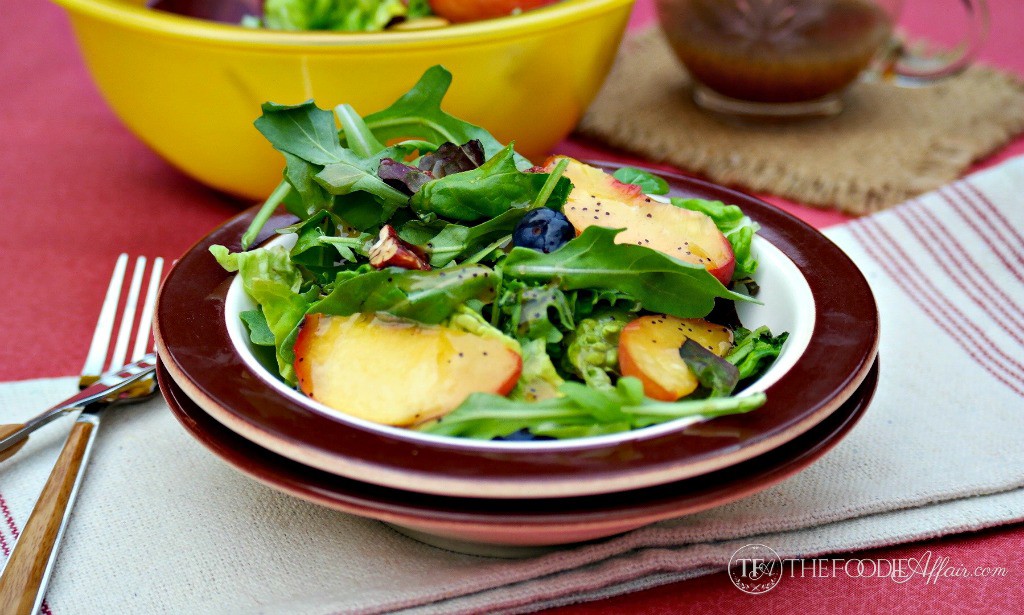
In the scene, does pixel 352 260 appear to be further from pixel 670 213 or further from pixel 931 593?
pixel 931 593

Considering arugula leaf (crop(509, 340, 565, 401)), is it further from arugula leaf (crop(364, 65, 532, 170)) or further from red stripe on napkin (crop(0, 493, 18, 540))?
red stripe on napkin (crop(0, 493, 18, 540))

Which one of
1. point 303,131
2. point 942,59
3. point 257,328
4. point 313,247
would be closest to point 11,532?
point 257,328

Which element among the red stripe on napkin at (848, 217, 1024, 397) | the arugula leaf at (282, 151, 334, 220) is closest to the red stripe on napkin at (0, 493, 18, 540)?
the arugula leaf at (282, 151, 334, 220)

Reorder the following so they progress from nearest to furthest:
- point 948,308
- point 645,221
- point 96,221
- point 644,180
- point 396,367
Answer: point 396,367
point 645,221
point 644,180
point 948,308
point 96,221

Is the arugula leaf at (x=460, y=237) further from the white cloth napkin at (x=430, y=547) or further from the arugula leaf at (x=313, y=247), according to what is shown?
the white cloth napkin at (x=430, y=547)

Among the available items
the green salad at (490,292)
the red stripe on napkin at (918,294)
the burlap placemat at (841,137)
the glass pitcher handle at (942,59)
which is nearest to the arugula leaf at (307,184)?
the green salad at (490,292)

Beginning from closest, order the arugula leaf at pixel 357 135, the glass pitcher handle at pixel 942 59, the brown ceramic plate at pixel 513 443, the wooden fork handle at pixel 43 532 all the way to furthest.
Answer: the brown ceramic plate at pixel 513 443 < the wooden fork handle at pixel 43 532 < the arugula leaf at pixel 357 135 < the glass pitcher handle at pixel 942 59

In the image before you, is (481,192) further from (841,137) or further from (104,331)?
(841,137)
